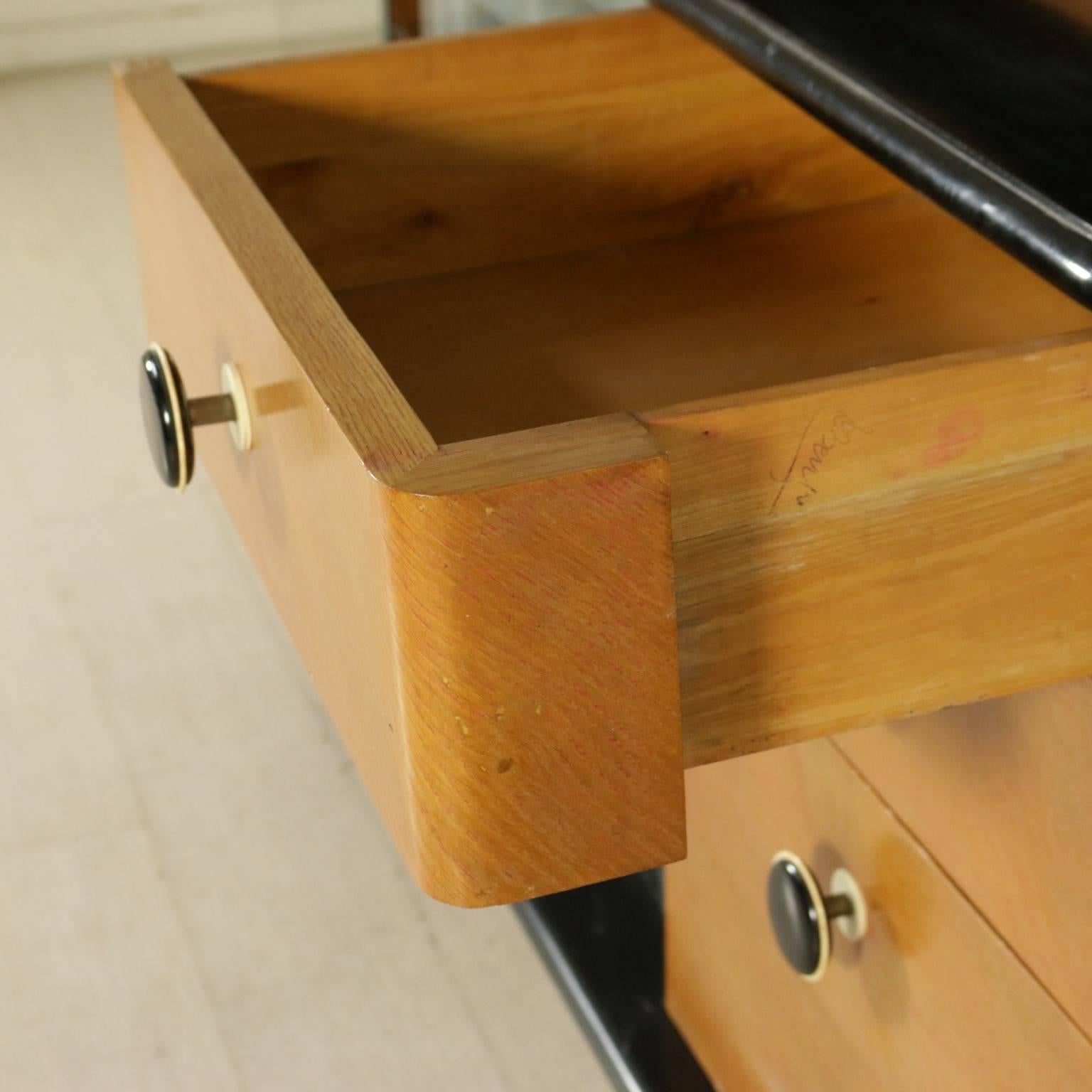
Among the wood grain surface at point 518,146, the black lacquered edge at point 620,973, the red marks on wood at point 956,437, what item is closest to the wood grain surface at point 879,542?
the red marks on wood at point 956,437

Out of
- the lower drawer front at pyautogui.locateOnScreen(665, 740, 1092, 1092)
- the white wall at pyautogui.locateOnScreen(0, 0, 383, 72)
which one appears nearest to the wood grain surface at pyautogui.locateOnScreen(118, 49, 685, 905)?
the lower drawer front at pyautogui.locateOnScreen(665, 740, 1092, 1092)

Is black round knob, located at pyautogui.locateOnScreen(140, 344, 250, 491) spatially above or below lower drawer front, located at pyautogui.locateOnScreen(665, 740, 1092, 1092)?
above

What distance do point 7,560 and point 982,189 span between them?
131 centimetres

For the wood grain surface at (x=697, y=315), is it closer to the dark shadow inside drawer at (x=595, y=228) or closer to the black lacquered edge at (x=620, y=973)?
the dark shadow inside drawer at (x=595, y=228)

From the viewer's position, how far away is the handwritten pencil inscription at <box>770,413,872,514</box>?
43 cm

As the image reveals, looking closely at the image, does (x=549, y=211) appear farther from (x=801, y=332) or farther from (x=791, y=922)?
(x=791, y=922)

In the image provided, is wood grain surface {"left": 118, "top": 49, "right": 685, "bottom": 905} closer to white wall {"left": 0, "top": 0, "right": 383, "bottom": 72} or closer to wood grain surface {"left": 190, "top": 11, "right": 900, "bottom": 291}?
wood grain surface {"left": 190, "top": 11, "right": 900, "bottom": 291}

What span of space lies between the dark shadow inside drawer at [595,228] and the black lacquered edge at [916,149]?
88 mm

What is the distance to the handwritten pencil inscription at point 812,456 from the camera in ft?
1.42

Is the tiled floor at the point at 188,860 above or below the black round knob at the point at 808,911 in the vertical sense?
below

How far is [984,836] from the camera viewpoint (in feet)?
2.07

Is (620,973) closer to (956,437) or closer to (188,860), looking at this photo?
(188,860)

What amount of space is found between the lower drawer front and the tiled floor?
0.16m

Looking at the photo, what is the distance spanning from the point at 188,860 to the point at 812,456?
918 mm
